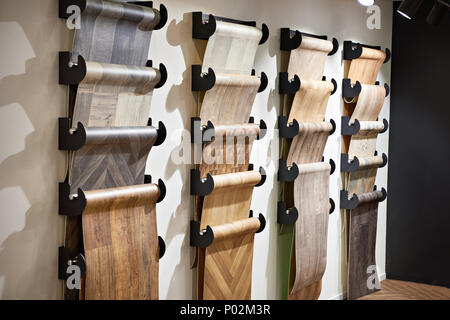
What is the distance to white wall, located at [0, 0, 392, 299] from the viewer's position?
239cm

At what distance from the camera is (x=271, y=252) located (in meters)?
3.89

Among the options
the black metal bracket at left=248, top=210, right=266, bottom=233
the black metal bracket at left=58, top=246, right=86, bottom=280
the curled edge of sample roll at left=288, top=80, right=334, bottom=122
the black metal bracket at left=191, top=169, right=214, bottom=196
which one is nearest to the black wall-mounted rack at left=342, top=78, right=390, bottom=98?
the curled edge of sample roll at left=288, top=80, right=334, bottom=122

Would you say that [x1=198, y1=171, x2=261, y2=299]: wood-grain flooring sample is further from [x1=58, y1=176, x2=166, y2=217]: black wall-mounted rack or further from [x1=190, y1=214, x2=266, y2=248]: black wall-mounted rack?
[x1=58, y1=176, x2=166, y2=217]: black wall-mounted rack

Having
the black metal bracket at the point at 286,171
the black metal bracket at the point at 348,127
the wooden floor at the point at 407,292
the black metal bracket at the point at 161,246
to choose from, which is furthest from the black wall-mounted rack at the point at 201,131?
the wooden floor at the point at 407,292

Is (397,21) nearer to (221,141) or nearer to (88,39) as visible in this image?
(221,141)

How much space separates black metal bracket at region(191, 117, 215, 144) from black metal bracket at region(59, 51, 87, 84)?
821mm

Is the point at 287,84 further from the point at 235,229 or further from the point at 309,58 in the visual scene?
the point at 235,229

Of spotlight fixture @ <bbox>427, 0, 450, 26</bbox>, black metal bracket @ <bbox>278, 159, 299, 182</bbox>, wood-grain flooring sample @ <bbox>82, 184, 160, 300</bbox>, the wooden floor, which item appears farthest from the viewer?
the wooden floor

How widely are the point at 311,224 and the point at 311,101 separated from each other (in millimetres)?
781

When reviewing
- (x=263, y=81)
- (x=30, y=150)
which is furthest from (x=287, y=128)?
(x=30, y=150)

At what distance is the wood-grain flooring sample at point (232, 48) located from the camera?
10.5ft

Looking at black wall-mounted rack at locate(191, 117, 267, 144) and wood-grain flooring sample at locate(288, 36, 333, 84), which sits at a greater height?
wood-grain flooring sample at locate(288, 36, 333, 84)

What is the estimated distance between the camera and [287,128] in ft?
12.5

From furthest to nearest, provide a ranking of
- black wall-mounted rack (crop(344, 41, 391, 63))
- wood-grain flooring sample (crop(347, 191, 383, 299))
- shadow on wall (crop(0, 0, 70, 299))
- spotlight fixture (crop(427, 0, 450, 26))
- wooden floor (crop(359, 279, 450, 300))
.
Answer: wooden floor (crop(359, 279, 450, 300)) < wood-grain flooring sample (crop(347, 191, 383, 299)) < black wall-mounted rack (crop(344, 41, 391, 63)) < spotlight fixture (crop(427, 0, 450, 26)) < shadow on wall (crop(0, 0, 70, 299))
